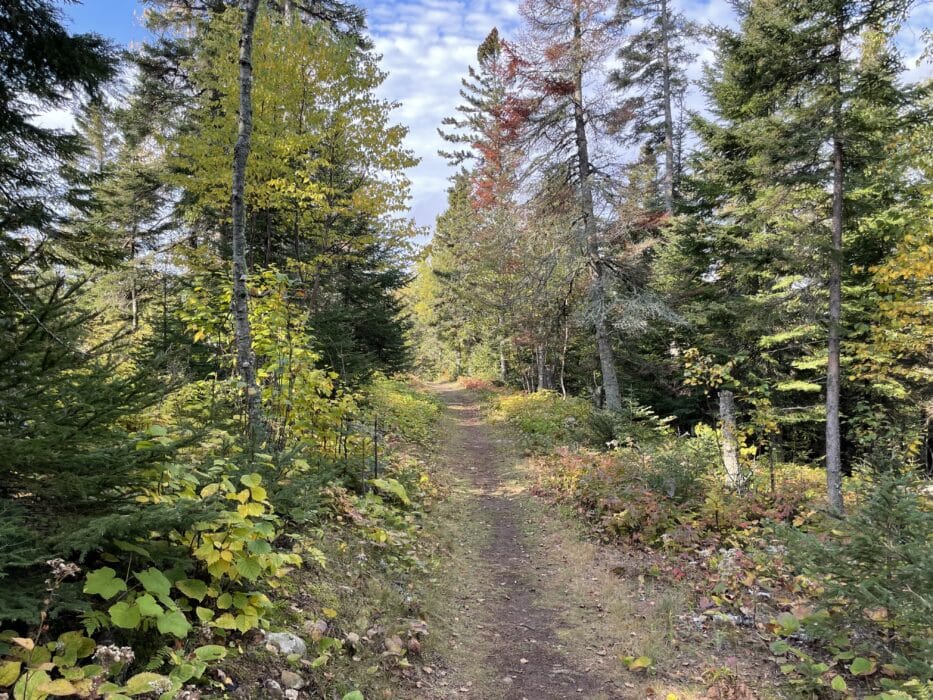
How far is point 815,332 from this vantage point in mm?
13508

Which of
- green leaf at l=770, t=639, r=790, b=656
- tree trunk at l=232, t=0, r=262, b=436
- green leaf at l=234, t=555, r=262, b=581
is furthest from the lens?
tree trunk at l=232, t=0, r=262, b=436

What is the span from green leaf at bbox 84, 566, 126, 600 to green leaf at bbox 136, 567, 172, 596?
111mm

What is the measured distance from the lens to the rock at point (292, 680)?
127 inches

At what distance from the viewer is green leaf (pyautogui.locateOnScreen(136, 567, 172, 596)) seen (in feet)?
8.62

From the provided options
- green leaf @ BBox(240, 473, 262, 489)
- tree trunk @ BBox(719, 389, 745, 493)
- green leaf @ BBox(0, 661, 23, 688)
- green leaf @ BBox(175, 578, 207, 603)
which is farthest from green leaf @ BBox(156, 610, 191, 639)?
→ tree trunk @ BBox(719, 389, 745, 493)

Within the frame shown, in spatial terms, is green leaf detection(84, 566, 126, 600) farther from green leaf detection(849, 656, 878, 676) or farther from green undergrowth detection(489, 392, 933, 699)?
green leaf detection(849, 656, 878, 676)

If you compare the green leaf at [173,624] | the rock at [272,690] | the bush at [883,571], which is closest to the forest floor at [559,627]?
the bush at [883,571]

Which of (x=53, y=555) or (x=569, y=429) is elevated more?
(x=53, y=555)

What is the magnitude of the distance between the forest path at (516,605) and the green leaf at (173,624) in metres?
2.36

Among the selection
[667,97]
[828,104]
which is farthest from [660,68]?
[828,104]

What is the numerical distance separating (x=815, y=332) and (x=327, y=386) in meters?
13.6

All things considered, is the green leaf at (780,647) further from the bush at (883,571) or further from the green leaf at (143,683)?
the green leaf at (143,683)

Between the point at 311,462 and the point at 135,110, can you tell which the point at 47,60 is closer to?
the point at 311,462

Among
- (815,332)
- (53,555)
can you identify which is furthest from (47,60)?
(815,332)
